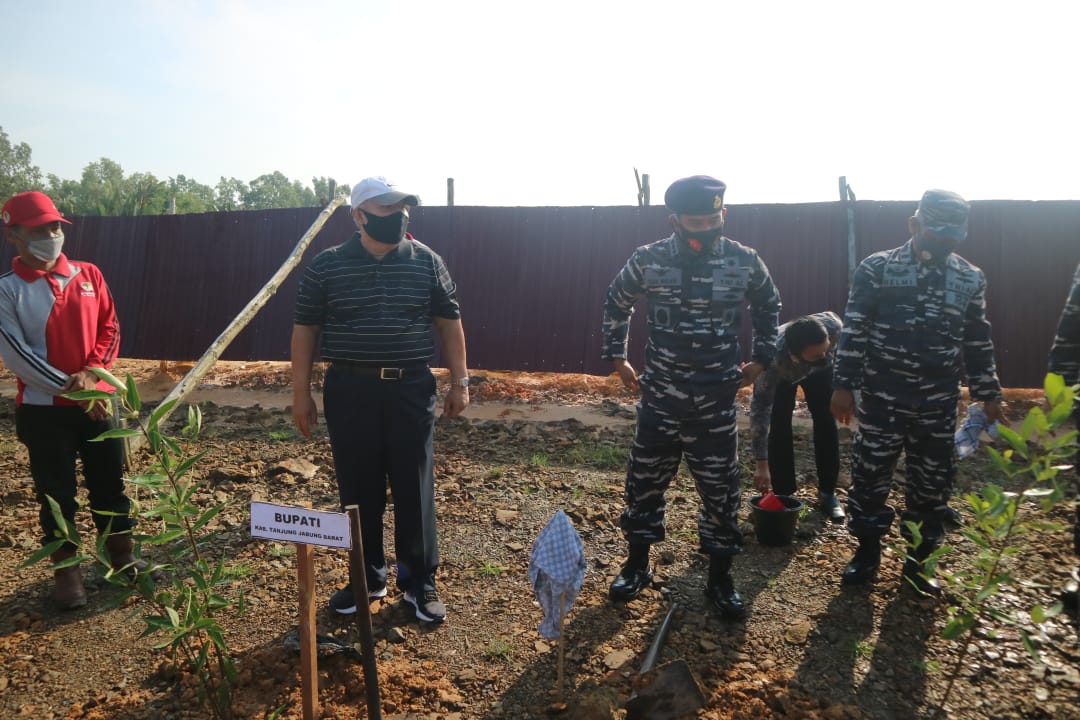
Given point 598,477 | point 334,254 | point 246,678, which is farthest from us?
point 598,477

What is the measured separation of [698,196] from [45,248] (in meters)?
2.81

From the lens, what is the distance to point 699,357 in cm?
281

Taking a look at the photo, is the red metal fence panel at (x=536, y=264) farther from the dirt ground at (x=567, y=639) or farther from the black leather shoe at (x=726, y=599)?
the black leather shoe at (x=726, y=599)

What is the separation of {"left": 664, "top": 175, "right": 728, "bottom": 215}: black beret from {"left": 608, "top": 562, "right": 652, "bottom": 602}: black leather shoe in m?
1.63

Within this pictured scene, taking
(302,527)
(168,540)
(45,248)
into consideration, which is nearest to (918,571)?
(302,527)

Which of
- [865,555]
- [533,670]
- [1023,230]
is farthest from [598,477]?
[1023,230]

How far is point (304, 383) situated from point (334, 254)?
22.1 inches

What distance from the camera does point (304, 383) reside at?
9.33 feet

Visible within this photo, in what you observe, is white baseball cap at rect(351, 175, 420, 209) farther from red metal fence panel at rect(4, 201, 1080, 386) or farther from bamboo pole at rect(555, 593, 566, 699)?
red metal fence panel at rect(4, 201, 1080, 386)

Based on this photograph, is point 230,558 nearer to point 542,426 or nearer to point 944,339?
point 542,426

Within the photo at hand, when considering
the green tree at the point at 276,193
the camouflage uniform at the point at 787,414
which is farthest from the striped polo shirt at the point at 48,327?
the green tree at the point at 276,193

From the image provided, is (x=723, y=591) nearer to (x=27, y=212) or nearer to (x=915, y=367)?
(x=915, y=367)

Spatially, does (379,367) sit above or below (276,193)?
below

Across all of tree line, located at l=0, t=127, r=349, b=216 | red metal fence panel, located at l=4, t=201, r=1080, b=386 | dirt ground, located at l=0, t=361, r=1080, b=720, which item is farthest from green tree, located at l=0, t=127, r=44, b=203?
dirt ground, located at l=0, t=361, r=1080, b=720
